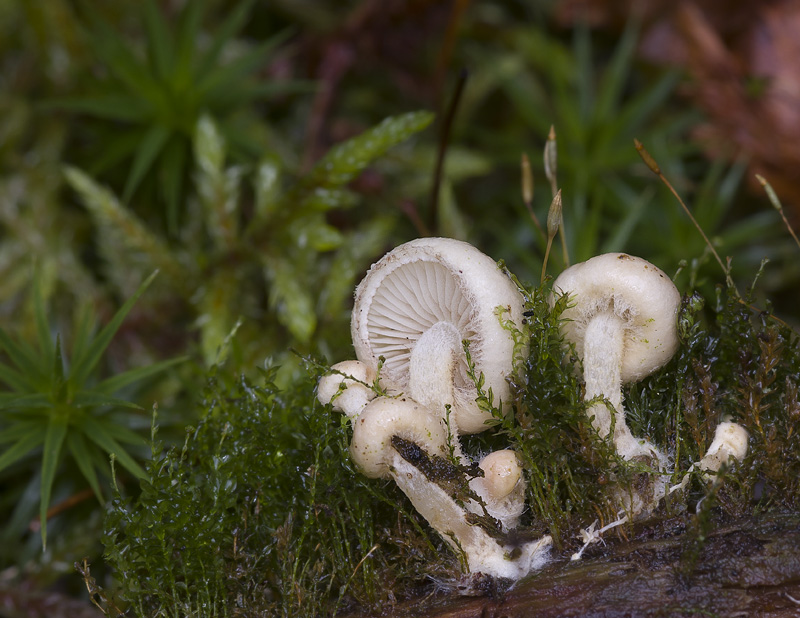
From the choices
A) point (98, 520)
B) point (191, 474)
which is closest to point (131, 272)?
point (98, 520)

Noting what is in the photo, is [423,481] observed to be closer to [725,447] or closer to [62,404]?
[725,447]

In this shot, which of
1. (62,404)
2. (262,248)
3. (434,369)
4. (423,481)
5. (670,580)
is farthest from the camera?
(262,248)

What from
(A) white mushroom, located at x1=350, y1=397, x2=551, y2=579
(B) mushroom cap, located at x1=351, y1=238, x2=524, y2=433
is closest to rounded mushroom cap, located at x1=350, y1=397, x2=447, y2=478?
(A) white mushroom, located at x1=350, y1=397, x2=551, y2=579

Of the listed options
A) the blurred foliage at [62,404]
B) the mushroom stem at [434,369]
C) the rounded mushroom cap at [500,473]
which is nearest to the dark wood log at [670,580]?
the rounded mushroom cap at [500,473]

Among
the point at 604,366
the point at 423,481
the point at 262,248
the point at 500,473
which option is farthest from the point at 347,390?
the point at 262,248

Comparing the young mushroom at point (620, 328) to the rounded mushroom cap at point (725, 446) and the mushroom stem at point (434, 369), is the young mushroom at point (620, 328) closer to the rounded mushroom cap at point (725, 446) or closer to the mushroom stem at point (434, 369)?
the rounded mushroom cap at point (725, 446)
